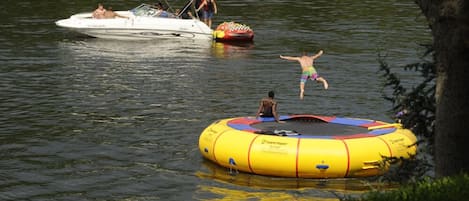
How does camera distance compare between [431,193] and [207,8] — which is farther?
[207,8]

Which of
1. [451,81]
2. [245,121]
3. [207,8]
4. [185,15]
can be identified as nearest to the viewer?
[451,81]

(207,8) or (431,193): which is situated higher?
(431,193)

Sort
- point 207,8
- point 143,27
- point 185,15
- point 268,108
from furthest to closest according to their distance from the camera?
point 207,8, point 185,15, point 143,27, point 268,108

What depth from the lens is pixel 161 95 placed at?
2519 cm

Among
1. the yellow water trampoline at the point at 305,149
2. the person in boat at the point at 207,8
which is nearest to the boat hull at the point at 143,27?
the person in boat at the point at 207,8

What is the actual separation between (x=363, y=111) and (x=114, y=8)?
23.7m

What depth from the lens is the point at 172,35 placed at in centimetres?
3506

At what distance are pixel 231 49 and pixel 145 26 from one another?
379 cm

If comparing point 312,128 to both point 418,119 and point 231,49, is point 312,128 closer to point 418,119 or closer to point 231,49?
point 418,119

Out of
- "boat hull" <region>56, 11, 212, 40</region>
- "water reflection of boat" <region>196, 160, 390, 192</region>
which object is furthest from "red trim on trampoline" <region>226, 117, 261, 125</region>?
Result: "boat hull" <region>56, 11, 212, 40</region>

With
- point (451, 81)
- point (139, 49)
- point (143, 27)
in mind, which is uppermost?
point (451, 81)

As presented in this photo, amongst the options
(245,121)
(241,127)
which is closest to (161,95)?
(245,121)

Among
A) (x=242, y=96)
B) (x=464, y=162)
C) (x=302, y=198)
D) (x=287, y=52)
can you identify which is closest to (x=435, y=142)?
(x=464, y=162)

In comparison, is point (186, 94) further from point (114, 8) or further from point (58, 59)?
point (114, 8)
